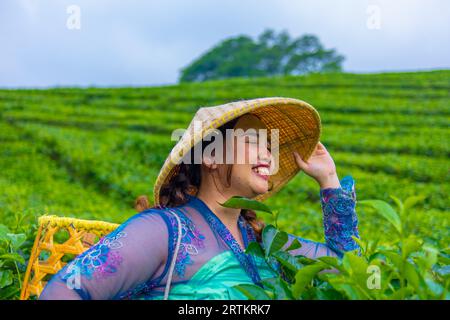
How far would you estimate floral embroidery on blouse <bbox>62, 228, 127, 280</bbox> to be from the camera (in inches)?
54.1

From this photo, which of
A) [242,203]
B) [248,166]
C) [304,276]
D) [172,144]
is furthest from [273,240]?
[172,144]

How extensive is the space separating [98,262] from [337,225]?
80 centimetres

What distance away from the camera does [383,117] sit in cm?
1071

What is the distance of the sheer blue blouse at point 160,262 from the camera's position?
1377 millimetres

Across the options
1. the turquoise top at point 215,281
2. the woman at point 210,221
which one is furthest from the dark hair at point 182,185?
the turquoise top at point 215,281

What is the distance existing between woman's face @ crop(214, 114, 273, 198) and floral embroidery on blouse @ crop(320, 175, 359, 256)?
0.96 feet

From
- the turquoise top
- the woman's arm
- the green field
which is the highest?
the woman's arm

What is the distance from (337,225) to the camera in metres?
1.89

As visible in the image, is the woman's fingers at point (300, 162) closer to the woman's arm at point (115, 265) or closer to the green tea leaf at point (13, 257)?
the woman's arm at point (115, 265)

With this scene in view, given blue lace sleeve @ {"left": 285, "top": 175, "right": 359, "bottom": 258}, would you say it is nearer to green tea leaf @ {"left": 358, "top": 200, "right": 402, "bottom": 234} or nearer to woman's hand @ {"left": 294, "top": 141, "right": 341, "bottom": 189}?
woman's hand @ {"left": 294, "top": 141, "right": 341, "bottom": 189}

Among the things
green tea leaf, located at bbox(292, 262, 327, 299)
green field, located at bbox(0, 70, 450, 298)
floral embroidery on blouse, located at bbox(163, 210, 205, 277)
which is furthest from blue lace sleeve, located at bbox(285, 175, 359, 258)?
green field, located at bbox(0, 70, 450, 298)
